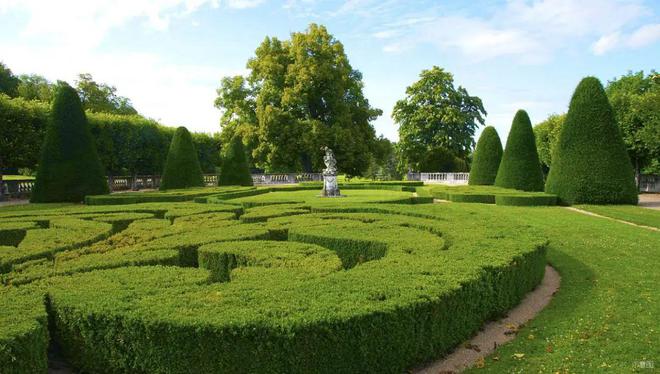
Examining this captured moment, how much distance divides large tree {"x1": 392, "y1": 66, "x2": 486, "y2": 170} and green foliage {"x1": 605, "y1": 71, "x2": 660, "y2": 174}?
16.2m

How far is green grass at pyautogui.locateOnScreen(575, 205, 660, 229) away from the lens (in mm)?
14520

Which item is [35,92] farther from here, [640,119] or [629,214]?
[640,119]

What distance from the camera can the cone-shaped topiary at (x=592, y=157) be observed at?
20141 mm

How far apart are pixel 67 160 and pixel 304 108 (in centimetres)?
2536

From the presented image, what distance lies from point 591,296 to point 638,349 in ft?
6.80

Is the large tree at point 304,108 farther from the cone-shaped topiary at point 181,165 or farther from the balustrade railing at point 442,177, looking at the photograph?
the cone-shaped topiary at point 181,165

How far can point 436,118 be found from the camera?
53.5 meters

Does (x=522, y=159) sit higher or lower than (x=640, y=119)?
lower

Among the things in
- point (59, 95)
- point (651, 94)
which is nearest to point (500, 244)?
point (59, 95)

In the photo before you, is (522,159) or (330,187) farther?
(522,159)

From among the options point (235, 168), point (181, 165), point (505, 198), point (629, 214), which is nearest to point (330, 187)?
A: point (505, 198)

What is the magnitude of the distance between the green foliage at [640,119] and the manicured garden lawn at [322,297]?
23381 millimetres

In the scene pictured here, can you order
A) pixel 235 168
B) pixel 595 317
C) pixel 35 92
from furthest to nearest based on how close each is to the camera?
1. pixel 35 92
2. pixel 235 168
3. pixel 595 317

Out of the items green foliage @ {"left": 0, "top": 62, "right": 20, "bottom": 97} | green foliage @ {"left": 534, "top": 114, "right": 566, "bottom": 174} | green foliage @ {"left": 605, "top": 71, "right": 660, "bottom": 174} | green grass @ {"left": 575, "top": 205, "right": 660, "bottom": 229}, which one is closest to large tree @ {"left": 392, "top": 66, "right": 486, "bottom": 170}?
green foliage @ {"left": 534, "top": 114, "right": 566, "bottom": 174}
